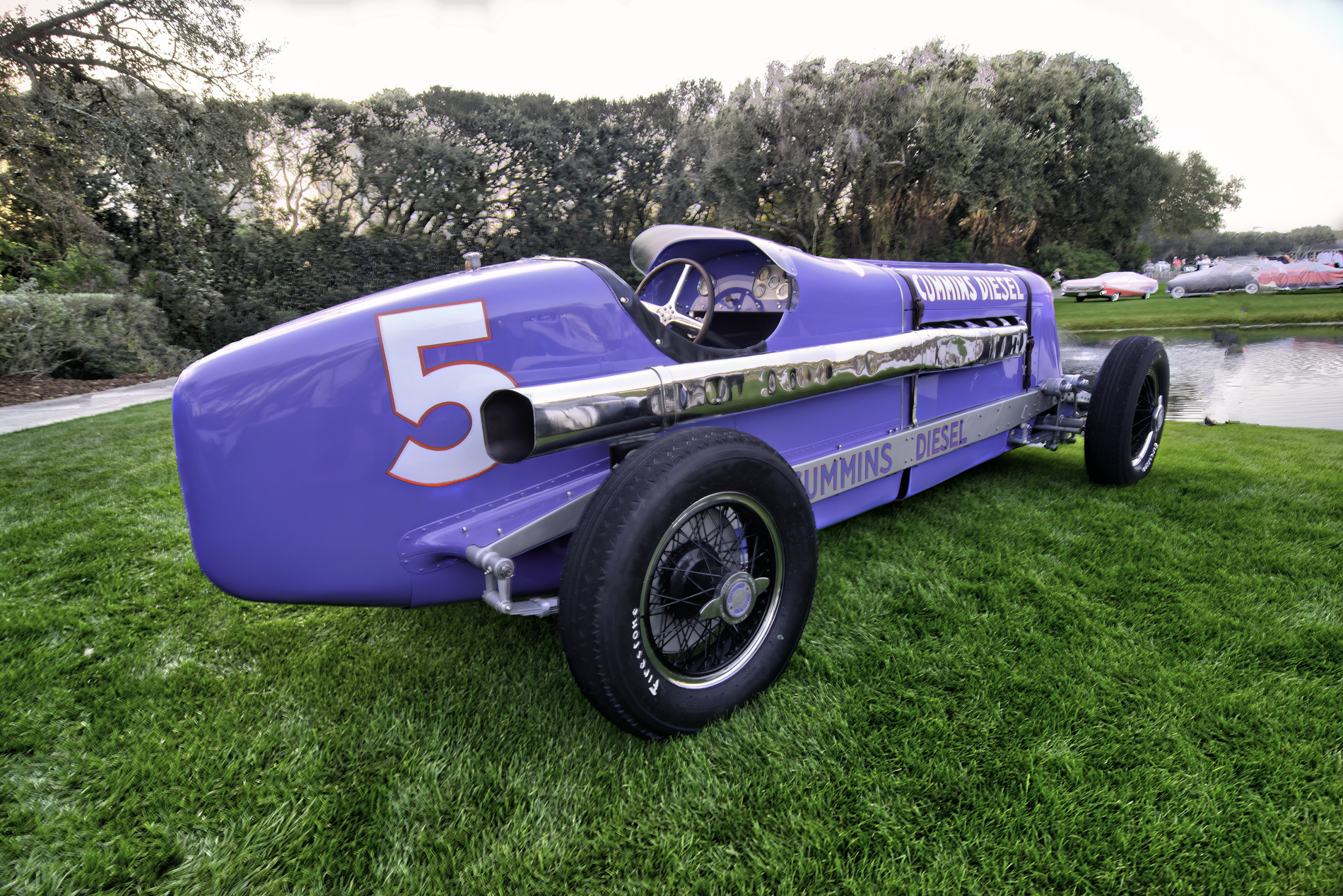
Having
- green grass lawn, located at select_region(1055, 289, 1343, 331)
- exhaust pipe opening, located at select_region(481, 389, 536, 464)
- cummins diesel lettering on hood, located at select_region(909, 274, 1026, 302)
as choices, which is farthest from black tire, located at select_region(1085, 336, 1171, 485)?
green grass lawn, located at select_region(1055, 289, 1343, 331)

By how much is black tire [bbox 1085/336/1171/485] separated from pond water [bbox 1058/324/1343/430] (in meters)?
0.97

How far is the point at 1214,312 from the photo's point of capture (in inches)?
528

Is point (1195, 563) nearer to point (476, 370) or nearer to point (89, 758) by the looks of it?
point (476, 370)

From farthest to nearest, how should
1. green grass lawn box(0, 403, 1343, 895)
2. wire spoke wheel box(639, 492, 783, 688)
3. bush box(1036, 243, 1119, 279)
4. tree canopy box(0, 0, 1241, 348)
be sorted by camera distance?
1. bush box(1036, 243, 1119, 279)
2. tree canopy box(0, 0, 1241, 348)
3. wire spoke wheel box(639, 492, 783, 688)
4. green grass lawn box(0, 403, 1343, 895)

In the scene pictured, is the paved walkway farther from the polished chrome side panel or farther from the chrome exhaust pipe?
the polished chrome side panel

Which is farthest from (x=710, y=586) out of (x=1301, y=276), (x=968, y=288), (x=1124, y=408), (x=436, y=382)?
(x=1301, y=276)

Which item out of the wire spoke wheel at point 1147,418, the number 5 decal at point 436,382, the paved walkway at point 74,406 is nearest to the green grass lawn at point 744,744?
the number 5 decal at point 436,382

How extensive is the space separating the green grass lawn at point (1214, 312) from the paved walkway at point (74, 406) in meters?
14.4

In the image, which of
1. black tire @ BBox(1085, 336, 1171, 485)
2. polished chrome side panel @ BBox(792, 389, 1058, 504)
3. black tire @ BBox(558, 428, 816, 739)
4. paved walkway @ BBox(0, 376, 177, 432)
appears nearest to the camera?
black tire @ BBox(558, 428, 816, 739)

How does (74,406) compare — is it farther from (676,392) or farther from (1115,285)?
(1115,285)

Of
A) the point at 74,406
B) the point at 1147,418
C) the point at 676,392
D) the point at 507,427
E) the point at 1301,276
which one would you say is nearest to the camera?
the point at 507,427

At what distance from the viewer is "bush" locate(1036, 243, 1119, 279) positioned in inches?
773

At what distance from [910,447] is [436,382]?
217 cm

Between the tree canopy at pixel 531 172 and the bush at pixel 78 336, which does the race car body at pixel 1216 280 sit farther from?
the bush at pixel 78 336
